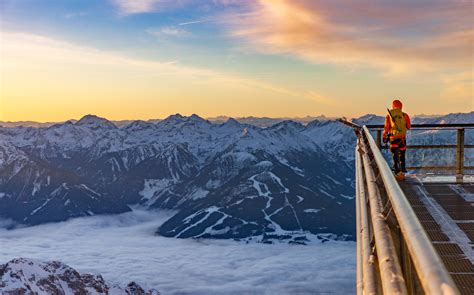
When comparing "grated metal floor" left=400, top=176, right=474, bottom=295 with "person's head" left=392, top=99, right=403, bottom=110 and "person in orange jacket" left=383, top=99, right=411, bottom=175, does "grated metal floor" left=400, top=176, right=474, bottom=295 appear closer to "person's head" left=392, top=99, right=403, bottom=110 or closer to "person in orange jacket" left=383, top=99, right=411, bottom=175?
"person in orange jacket" left=383, top=99, right=411, bottom=175

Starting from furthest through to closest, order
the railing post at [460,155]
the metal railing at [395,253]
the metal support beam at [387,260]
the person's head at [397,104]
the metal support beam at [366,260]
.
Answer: the railing post at [460,155], the person's head at [397,104], the metal support beam at [366,260], the metal support beam at [387,260], the metal railing at [395,253]

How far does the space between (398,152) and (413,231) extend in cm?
1129

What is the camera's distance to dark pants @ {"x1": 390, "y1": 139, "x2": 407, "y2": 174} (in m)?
13.7

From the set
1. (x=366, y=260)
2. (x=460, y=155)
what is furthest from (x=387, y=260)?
(x=460, y=155)

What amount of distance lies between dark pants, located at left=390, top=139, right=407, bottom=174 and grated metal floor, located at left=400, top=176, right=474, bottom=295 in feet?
1.50

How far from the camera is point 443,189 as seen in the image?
12.8 meters

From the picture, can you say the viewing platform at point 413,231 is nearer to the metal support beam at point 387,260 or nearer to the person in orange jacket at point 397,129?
the metal support beam at point 387,260

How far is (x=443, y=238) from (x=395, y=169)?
21.5ft

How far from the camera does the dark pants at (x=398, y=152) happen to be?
13688 mm

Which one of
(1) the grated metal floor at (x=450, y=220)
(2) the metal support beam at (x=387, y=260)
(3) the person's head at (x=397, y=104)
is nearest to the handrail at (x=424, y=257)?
(2) the metal support beam at (x=387, y=260)

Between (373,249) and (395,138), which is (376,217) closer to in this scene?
(373,249)

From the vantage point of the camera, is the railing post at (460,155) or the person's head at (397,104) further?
the railing post at (460,155)

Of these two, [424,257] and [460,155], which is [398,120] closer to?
[460,155]

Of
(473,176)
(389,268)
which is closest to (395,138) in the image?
(473,176)
